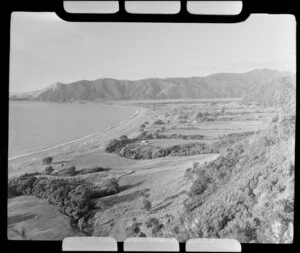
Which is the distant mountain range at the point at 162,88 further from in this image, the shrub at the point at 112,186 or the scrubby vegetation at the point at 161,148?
the shrub at the point at 112,186

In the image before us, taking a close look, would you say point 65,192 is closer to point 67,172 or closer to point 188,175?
point 67,172

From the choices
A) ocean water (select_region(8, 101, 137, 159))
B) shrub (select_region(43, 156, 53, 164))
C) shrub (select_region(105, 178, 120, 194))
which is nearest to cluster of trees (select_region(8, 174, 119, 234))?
shrub (select_region(105, 178, 120, 194))

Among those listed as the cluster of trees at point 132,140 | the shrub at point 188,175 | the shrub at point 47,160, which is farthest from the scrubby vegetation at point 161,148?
the shrub at point 47,160

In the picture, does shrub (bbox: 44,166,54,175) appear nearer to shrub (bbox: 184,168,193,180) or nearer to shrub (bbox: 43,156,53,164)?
shrub (bbox: 43,156,53,164)

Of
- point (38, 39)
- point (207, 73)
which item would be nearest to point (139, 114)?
point (207, 73)

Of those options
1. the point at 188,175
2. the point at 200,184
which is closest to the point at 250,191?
the point at 200,184

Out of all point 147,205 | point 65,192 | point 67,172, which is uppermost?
point 67,172

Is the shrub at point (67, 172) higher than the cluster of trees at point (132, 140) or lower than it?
lower
